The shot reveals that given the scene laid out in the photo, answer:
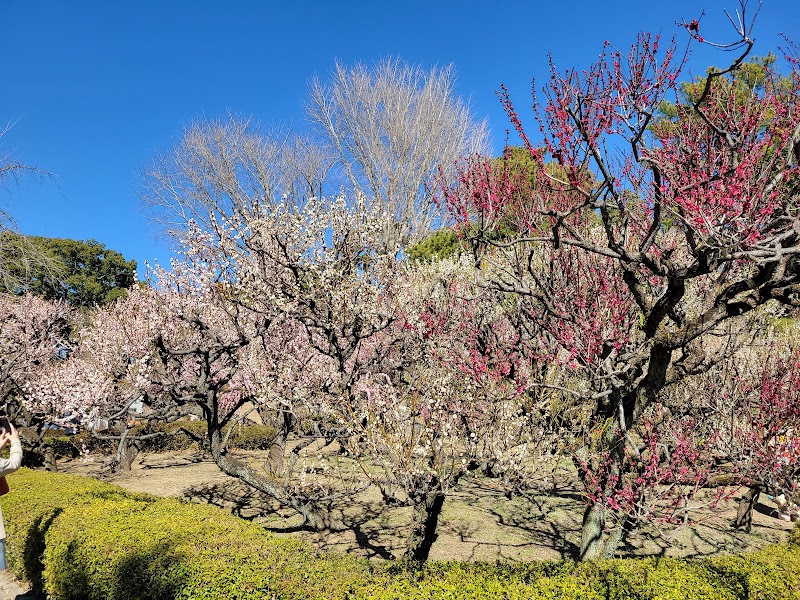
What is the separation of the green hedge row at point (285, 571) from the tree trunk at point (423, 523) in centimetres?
105

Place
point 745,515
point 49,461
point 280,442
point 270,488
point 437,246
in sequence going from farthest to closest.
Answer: point 437,246 → point 49,461 → point 745,515 → point 280,442 → point 270,488

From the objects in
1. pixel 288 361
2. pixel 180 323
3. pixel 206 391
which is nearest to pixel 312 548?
pixel 206 391

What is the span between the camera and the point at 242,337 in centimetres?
747

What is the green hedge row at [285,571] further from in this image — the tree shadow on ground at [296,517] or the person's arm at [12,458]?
the tree shadow on ground at [296,517]

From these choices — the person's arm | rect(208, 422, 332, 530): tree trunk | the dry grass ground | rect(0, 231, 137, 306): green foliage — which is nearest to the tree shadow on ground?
the dry grass ground

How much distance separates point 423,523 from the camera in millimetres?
6043

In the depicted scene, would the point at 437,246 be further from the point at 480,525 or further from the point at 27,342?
the point at 27,342

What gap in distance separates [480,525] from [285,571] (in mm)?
5927

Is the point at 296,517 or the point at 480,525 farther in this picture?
the point at 296,517

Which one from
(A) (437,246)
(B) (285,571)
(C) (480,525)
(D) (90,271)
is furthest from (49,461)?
(D) (90,271)

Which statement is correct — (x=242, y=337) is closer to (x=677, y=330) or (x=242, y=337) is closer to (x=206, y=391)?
(x=206, y=391)

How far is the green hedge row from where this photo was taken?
4387 millimetres

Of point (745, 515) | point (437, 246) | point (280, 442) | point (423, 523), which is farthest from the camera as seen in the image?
point (437, 246)

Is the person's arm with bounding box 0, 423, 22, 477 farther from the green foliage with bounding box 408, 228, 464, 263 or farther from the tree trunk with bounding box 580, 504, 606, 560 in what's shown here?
the green foliage with bounding box 408, 228, 464, 263
